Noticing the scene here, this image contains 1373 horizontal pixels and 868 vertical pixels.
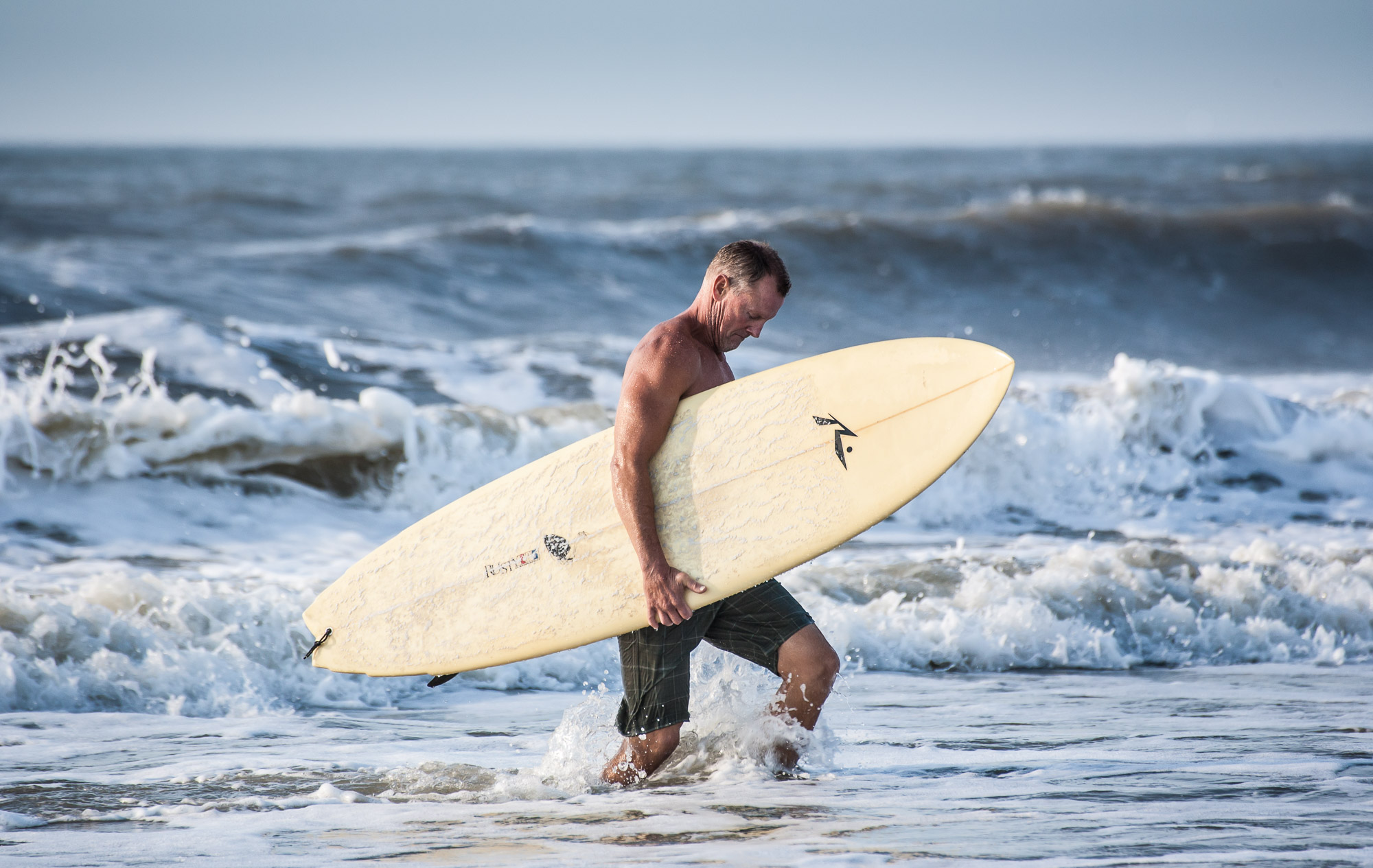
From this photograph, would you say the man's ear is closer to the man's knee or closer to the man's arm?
the man's arm

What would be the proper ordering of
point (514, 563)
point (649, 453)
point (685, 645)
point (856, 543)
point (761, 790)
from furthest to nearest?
point (856, 543)
point (514, 563)
point (761, 790)
point (685, 645)
point (649, 453)

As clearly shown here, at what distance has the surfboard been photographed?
2559 mm

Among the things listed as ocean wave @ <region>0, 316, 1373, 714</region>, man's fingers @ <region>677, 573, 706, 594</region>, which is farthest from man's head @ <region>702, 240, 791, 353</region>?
ocean wave @ <region>0, 316, 1373, 714</region>

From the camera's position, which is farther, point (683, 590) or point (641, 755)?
point (641, 755)

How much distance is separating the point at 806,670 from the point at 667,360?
0.79m

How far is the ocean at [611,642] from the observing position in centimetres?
249

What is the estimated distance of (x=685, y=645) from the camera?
249 centimetres

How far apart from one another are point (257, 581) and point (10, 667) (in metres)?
1.10

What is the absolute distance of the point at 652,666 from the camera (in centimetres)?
247

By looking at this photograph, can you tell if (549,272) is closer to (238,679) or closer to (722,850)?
(238,679)

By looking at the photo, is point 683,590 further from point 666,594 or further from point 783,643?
point 783,643

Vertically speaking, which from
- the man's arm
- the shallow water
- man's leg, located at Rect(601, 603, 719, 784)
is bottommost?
the shallow water

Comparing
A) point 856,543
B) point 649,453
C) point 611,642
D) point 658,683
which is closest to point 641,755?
point 658,683

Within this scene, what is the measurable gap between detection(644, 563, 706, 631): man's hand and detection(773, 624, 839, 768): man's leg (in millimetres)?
274
